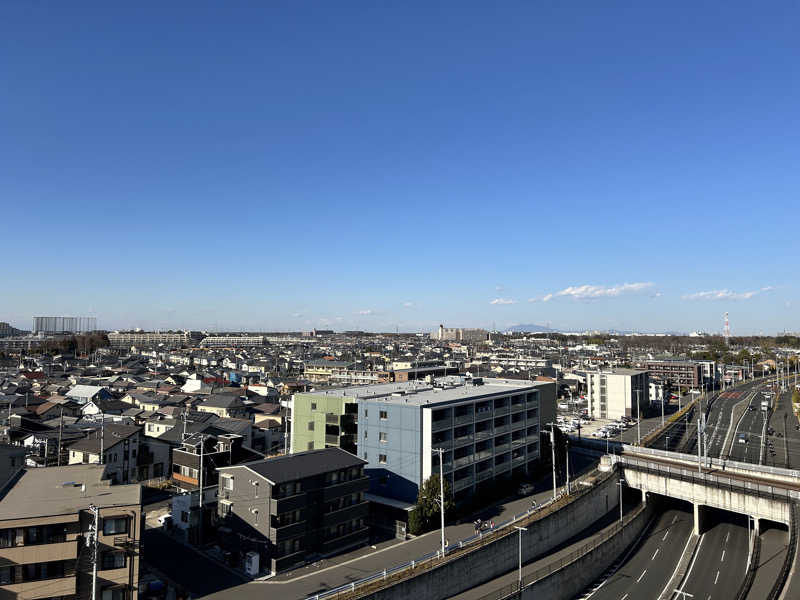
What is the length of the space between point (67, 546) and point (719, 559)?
32.1 m

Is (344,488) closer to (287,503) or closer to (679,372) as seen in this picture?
(287,503)

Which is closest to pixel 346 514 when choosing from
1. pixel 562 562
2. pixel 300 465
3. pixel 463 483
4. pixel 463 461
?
pixel 300 465

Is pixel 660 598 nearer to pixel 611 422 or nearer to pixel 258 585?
pixel 258 585

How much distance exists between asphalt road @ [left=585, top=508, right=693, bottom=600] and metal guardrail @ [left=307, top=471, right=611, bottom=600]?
4304 mm

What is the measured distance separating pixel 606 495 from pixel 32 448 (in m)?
39.1

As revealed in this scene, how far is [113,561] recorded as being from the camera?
17.2 metres

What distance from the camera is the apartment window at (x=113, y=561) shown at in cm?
1712

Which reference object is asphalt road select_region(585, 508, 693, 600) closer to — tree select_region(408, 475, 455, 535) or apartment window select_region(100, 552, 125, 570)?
tree select_region(408, 475, 455, 535)

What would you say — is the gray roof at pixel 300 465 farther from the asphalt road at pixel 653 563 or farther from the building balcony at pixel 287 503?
the asphalt road at pixel 653 563

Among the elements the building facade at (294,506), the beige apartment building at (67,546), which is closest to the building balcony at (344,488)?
the building facade at (294,506)

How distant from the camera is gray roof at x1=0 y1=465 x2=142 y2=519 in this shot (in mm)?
17125

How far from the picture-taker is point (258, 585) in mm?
19516

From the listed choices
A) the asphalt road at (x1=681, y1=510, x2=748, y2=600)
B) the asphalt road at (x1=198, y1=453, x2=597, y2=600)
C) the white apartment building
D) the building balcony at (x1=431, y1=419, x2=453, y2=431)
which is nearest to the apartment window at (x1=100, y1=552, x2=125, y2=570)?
the asphalt road at (x1=198, y1=453, x2=597, y2=600)

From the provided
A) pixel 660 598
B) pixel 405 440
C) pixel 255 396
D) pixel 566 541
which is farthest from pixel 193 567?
pixel 255 396
